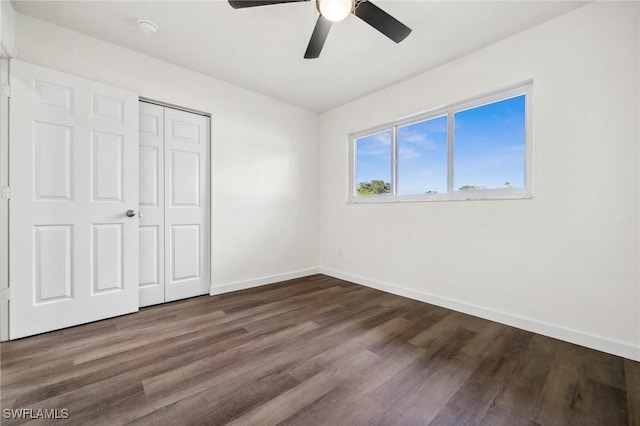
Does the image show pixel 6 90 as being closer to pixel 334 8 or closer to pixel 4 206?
pixel 4 206

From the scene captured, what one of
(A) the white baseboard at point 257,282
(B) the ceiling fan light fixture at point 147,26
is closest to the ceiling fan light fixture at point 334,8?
(B) the ceiling fan light fixture at point 147,26

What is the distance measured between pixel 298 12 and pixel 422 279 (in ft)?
9.37

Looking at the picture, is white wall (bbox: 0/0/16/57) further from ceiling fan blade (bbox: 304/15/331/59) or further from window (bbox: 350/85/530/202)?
window (bbox: 350/85/530/202)

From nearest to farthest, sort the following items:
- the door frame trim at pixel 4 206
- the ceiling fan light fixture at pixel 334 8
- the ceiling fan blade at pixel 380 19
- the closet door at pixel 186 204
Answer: the ceiling fan light fixture at pixel 334 8 < the ceiling fan blade at pixel 380 19 < the door frame trim at pixel 4 206 < the closet door at pixel 186 204

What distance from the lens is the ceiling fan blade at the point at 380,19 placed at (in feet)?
5.36

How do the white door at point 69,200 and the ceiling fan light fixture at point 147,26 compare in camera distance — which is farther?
the ceiling fan light fixture at point 147,26

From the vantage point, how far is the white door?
1998 millimetres

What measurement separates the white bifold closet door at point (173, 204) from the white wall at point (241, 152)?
5.5 inches

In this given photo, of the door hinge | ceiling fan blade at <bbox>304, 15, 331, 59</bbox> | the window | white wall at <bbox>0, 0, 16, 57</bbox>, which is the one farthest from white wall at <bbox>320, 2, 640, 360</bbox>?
the door hinge

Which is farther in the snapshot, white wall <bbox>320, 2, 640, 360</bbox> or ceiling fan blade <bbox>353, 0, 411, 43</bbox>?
white wall <bbox>320, 2, 640, 360</bbox>

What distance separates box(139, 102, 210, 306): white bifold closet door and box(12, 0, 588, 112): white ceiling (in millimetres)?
681

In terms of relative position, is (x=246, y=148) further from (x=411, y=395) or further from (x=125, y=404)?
(x=411, y=395)

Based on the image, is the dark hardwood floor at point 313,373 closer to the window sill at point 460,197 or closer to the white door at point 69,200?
the white door at point 69,200

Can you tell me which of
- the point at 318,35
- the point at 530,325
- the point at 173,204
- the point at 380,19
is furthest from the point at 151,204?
the point at 530,325
